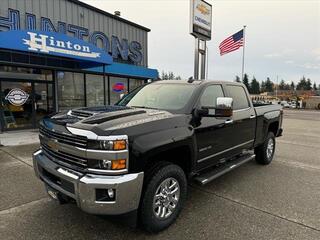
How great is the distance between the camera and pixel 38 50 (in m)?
8.17

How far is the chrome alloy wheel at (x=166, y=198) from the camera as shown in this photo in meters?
3.07

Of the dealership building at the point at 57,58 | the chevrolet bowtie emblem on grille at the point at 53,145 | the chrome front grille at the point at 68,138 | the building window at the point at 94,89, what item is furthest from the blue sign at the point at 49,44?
the chevrolet bowtie emblem on grille at the point at 53,145

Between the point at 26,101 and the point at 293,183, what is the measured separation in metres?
10.4

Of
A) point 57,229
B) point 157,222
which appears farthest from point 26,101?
point 157,222

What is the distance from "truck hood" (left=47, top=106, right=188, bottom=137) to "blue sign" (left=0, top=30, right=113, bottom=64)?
5802mm

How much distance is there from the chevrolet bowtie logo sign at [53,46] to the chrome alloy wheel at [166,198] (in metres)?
7.02

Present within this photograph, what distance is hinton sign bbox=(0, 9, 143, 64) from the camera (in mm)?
10469

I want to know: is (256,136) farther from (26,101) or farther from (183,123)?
(26,101)

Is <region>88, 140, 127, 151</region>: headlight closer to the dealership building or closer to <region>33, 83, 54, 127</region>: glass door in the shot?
the dealership building

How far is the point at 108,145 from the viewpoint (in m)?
2.56

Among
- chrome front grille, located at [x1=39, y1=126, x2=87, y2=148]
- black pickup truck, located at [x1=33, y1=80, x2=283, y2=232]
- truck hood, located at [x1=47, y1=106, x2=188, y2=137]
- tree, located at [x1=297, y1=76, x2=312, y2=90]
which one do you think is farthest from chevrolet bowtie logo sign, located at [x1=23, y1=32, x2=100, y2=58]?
tree, located at [x1=297, y1=76, x2=312, y2=90]

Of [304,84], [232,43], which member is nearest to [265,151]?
[232,43]

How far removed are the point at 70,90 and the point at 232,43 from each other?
35.6 feet

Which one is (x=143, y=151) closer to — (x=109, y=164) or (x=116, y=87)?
(x=109, y=164)
